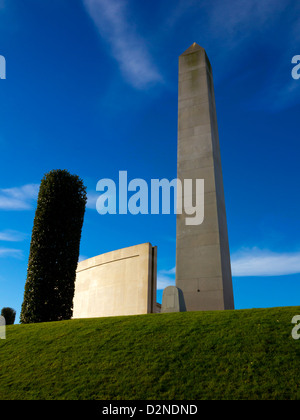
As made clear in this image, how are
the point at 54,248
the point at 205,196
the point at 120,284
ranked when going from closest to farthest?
1. the point at 205,196
2. the point at 54,248
3. the point at 120,284

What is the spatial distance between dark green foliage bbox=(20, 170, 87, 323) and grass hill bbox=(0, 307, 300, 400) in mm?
5265

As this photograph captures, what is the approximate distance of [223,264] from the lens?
15.2 m

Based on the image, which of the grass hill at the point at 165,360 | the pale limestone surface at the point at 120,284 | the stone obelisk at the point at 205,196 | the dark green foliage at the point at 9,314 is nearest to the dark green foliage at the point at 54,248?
the grass hill at the point at 165,360

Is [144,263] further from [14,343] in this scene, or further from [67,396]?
[67,396]

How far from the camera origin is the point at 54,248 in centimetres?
1744

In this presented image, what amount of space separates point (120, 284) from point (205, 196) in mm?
10309

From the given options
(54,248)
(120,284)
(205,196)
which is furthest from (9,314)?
(205,196)

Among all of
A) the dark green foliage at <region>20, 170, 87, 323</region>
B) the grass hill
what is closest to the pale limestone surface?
the dark green foliage at <region>20, 170, 87, 323</region>

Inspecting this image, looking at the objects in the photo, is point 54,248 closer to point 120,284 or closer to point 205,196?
point 120,284

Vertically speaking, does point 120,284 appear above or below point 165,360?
above
